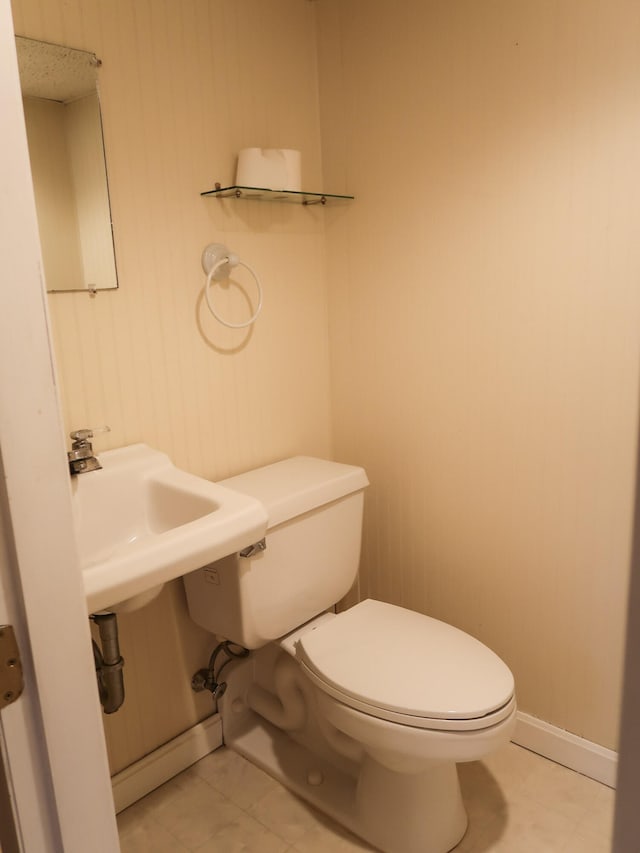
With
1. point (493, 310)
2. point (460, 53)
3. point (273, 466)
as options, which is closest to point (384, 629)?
point (273, 466)

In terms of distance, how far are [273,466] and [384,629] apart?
0.55 m

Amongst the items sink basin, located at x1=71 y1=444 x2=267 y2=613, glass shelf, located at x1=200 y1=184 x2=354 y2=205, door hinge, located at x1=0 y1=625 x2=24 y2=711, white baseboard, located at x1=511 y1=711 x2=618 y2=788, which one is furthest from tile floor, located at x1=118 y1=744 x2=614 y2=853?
glass shelf, located at x1=200 y1=184 x2=354 y2=205

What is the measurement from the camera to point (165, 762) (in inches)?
68.1

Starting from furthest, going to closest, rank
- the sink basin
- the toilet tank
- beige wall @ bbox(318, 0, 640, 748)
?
1. the toilet tank
2. beige wall @ bbox(318, 0, 640, 748)
3. the sink basin

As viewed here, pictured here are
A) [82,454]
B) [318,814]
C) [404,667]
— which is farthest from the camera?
[318,814]

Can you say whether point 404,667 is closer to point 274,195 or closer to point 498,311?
point 498,311

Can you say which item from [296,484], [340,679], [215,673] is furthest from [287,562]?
[215,673]

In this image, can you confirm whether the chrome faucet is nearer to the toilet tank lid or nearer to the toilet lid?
the toilet tank lid

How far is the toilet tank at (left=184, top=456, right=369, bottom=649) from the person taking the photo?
1.57 meters

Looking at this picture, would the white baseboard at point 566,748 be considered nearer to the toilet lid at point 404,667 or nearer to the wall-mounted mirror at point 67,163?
the toilet lid at point 404,667

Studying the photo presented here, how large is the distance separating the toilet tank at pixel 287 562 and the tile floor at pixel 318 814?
416 mm

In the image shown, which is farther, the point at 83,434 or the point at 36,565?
the point at 83,434

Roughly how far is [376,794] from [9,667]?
48.4 inches

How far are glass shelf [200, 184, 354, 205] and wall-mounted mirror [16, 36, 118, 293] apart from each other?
1.00ft
